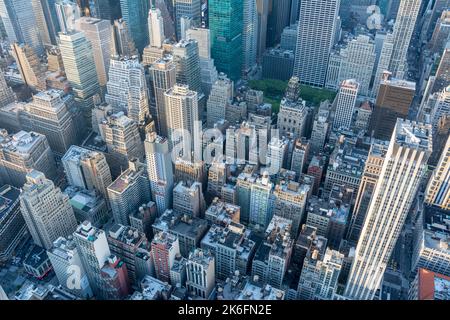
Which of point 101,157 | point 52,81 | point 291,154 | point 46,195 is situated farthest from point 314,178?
point 52,81

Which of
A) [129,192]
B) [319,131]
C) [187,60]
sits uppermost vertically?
[187,60]

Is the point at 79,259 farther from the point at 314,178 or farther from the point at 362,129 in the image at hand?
the point at 362,129

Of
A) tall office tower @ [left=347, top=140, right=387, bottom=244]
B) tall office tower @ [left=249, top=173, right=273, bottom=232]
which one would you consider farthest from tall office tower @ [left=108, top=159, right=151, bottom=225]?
tall office tower @ [left=347, top=140, right=387, bottom=244]

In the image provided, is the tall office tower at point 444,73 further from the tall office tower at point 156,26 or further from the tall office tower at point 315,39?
the tall office tower at point 156,26

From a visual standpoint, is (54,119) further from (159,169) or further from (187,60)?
(187,60)

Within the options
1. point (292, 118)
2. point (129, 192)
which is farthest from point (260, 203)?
point (292, 118)
